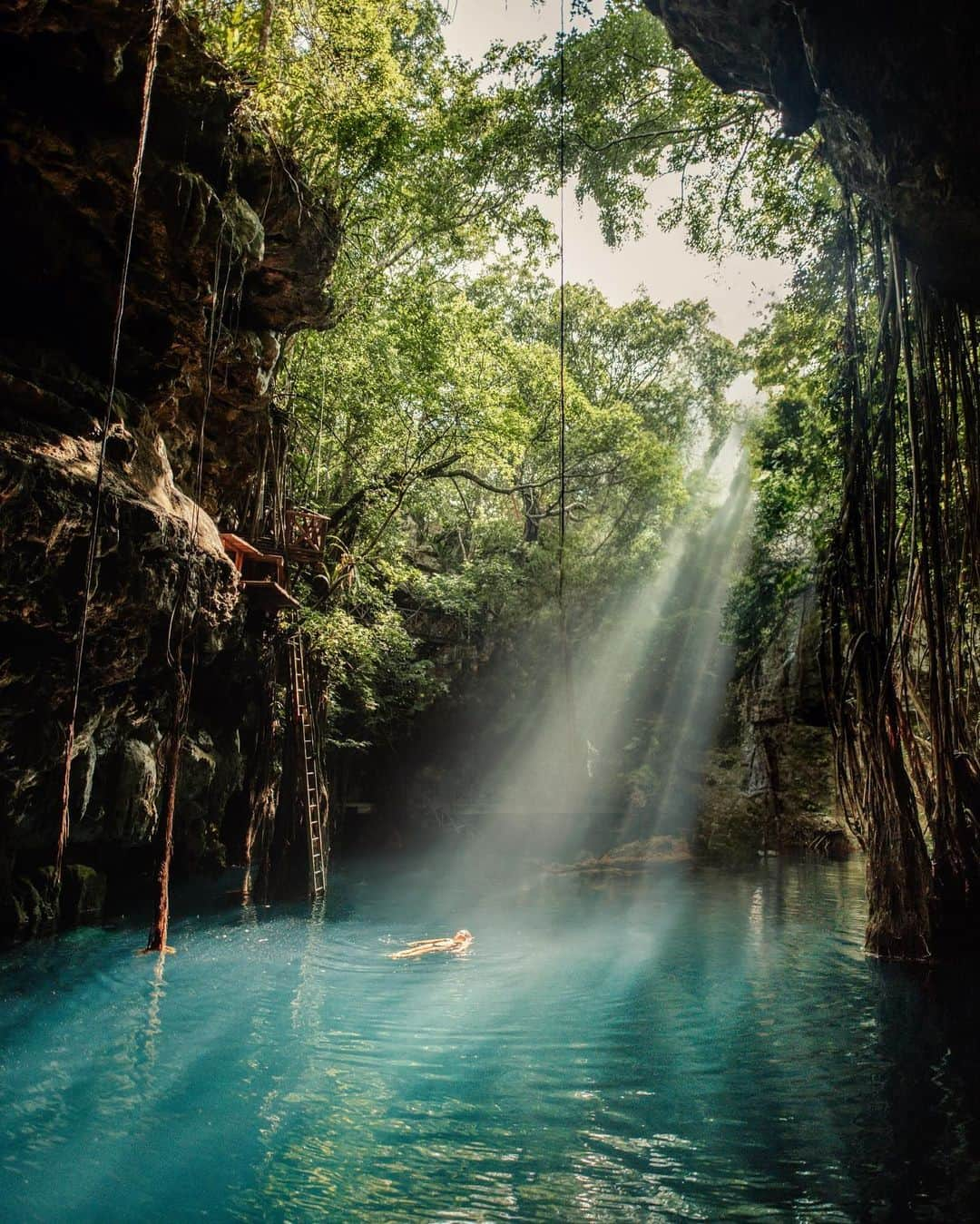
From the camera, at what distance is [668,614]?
22406mm

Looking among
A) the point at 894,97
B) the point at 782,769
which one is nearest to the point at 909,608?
the point at 894,97

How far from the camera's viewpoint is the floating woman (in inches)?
335

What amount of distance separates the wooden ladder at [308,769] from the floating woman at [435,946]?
2.65 meters

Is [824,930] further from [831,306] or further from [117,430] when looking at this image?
[117,430]

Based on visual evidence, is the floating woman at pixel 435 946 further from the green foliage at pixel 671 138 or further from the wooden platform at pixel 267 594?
the green foliage at pixel 671 138

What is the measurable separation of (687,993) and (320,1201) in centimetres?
443

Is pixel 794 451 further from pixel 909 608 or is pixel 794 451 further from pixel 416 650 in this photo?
pixel 416 650

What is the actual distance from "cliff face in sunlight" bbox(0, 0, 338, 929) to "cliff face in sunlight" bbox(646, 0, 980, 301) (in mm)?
4278

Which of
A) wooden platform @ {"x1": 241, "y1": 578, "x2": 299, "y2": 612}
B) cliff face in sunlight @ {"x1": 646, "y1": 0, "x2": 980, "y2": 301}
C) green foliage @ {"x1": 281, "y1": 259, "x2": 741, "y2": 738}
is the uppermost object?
green foliage @ {"x1": 281, "y1": 259, "x2": 741, "y2": 738}

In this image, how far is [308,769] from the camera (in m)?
11.0

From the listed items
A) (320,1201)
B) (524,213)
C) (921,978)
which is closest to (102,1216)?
(320,1201)

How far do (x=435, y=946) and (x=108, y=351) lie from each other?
7.31 metres

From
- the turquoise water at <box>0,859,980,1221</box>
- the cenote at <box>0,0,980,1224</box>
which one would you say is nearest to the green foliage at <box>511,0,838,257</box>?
the cenote at <box>0,0,980,1224</box>

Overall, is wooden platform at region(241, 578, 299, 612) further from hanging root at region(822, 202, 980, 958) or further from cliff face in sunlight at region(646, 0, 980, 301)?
cliff face in sunlight at region(646, 0, 980, 301)
